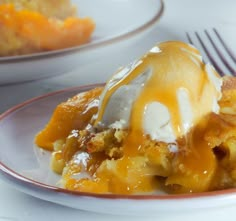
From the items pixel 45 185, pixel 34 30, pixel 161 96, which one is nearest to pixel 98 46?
pixel 34 30

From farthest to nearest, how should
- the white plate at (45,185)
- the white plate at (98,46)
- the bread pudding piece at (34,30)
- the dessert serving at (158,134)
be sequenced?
1. the bread pudding piece at (34,30)
2. the white plate at (98,46)
3. the dessert serving at (158,134)
4. the white plate at (45,185)

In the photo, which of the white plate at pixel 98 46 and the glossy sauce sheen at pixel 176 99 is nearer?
the glossy sauce sheen at pixel 176 99

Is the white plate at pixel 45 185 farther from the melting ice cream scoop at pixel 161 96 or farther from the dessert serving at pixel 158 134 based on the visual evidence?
the melting ice cream scoop at pixel 161 96

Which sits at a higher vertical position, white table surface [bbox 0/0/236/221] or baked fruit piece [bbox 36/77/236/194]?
baked fruit piece [bbox 36/77/236/194]

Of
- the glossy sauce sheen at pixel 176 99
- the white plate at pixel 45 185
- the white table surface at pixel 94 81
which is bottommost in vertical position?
the white table surface at pixel 94 81

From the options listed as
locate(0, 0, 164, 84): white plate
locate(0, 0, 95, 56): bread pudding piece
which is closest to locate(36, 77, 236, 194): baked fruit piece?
locate(0, 0, 164, 84): white plate

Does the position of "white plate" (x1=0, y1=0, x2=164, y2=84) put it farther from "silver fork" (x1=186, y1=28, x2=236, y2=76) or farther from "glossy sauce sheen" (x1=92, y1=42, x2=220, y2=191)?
"glossy sauce sheen" (x1=92, y1=42, x2=220, y2=191)

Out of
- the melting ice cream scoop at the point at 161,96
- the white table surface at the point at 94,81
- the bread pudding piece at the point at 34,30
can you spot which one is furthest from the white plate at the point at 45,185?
the bread pudding piece at the point at 34,30

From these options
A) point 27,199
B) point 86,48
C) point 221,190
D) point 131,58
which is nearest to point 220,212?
point 221,190
